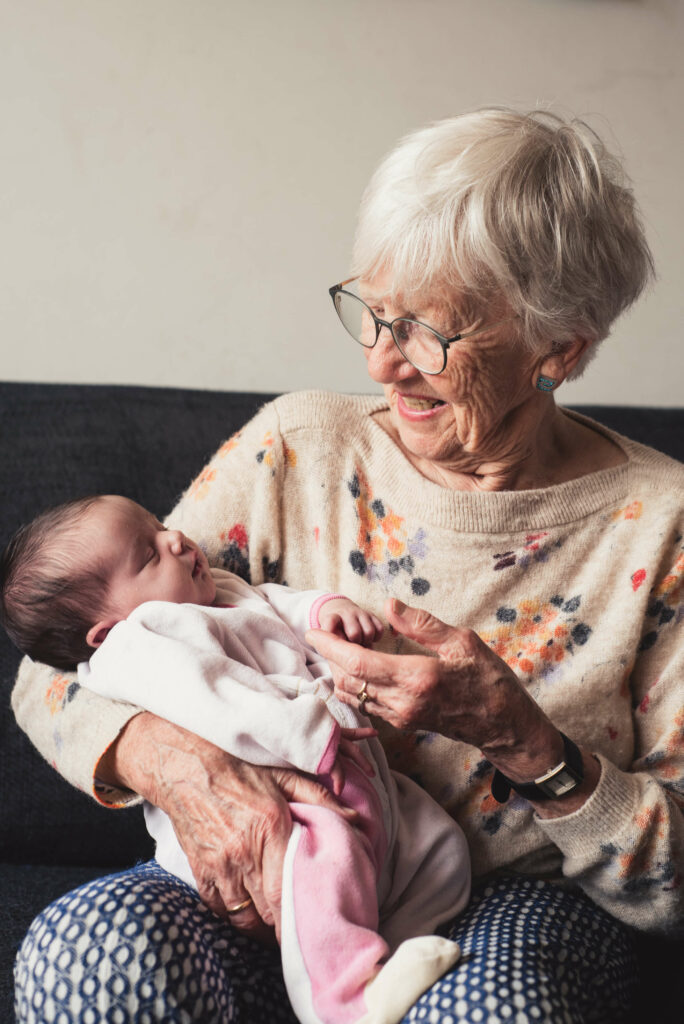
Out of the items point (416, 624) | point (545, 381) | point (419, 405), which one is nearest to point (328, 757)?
point (416, 624)

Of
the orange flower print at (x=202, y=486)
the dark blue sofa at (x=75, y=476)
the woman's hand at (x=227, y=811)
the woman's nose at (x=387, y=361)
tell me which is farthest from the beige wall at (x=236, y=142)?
the woman's hand at (x=227, y=811)

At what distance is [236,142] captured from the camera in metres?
2.06

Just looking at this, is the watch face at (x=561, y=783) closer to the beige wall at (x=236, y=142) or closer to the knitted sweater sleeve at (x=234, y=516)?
the knitted sweater sleeve at (x=234, y=516)

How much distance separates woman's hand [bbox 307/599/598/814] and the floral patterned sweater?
0.67 ft

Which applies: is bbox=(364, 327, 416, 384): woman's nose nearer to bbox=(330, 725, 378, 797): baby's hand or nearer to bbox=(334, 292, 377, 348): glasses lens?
bbox=(334, 292, 377, 348): glasses lens

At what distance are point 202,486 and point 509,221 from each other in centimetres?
60

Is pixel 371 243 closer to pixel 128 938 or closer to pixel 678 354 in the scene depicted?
pixel 128 938

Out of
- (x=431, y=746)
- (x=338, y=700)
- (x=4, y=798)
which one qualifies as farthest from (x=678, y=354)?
(x=4, y=798)

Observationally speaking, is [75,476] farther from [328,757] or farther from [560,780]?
[560,780]

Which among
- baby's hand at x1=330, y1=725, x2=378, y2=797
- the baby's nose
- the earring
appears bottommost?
baby's hand at x1=330, y1=725, x2=378, y2=797

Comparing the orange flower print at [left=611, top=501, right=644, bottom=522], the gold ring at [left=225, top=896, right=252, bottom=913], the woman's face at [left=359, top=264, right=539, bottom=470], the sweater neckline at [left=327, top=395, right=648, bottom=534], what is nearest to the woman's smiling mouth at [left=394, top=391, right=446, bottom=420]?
the woman's face at [left=359, top=264, right=539, bottom=470]

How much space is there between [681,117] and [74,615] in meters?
1.87

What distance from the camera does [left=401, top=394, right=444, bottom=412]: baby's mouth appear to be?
52.6 inches

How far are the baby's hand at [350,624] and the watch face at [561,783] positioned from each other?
0.28m
